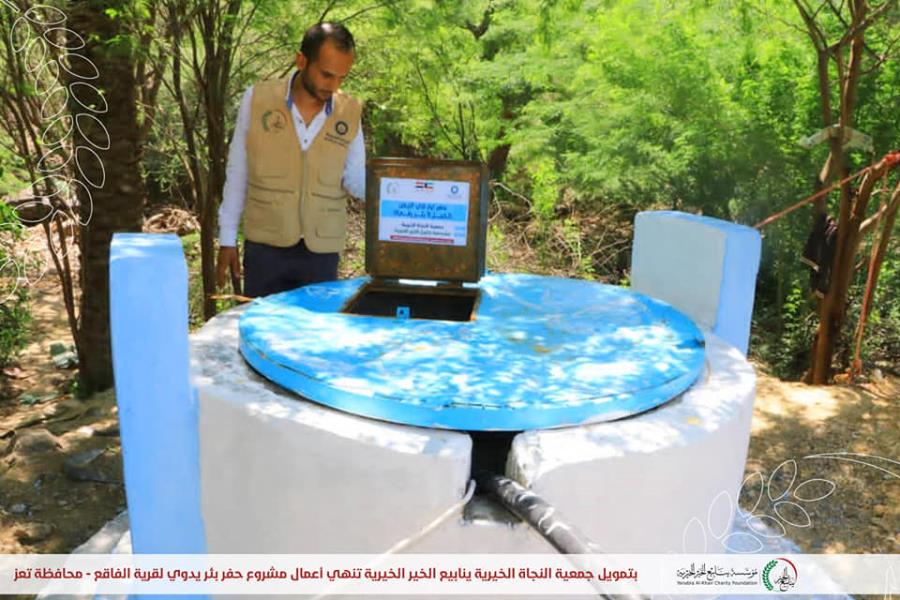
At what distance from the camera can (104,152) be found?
4.39m

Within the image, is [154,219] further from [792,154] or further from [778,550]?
[778,550]

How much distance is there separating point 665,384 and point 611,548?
467 millimetres

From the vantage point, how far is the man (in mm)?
3297

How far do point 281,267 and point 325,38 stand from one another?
99cm

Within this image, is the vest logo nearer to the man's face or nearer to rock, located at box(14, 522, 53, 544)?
the man's face

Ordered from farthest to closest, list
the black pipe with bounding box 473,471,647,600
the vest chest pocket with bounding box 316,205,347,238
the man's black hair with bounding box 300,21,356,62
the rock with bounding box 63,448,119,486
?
the rock with bounding box 63,448,119,486 → the vest chest pocket with bounding box 316,205,347,238 → the man's black hair with bounding box 300,21,356,62 → the black pipe with bounding box 473,471,647,600

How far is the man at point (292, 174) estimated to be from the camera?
3.30m

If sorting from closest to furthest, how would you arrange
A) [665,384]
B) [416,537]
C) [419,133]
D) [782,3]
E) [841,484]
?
[416,537], [665,384], [841,484], [782,3], [419,133]

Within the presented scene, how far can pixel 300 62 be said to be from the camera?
323 centimetres

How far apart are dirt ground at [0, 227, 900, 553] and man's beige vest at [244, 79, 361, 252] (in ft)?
5.09

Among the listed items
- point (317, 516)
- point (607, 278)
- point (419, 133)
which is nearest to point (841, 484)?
point (317, 516)

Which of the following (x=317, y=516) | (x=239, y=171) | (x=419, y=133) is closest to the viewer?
(x=317, y=516)

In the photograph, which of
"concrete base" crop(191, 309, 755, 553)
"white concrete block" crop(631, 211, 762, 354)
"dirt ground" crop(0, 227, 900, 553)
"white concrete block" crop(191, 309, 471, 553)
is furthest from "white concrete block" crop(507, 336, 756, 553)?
"dirt ground" crop(0, 227, 900, 553)

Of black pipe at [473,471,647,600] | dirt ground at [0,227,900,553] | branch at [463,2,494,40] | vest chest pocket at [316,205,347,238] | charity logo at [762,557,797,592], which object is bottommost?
dirt ground at [0,227,900,553]
